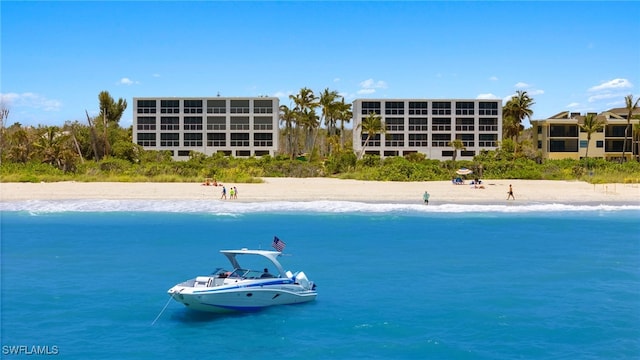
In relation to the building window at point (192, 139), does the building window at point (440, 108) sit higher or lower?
higher

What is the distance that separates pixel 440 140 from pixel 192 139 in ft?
125

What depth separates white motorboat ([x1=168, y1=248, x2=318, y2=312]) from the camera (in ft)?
60.4

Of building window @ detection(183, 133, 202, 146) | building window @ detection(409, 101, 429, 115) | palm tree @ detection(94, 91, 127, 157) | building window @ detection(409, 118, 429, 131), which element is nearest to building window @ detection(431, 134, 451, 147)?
building window @ detection(409, 118, 429, 131)

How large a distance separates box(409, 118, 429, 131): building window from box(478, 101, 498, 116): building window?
27.6 ft

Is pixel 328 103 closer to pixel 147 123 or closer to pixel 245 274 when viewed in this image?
pixel 147 123

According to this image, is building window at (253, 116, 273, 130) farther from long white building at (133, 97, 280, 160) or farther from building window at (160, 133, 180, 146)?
building window at (160, 133, 180, 146)

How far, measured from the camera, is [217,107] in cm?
10169

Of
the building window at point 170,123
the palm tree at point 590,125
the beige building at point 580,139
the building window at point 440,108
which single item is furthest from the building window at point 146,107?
the palm tree at point 590,125

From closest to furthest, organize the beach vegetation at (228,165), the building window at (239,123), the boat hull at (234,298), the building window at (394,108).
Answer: the boat hull at (234,298), the beach vegetation at (228,165), the building window at (239,123), the building window at (394,108)

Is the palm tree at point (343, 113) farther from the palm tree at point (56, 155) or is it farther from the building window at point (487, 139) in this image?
the palm tree at point (56, 155)

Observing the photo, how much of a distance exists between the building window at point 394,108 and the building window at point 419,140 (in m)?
4.15

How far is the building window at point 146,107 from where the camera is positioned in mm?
100875

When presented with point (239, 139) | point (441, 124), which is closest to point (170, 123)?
point (239, 139)

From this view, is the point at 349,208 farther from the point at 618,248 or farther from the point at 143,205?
the point at 618,248
